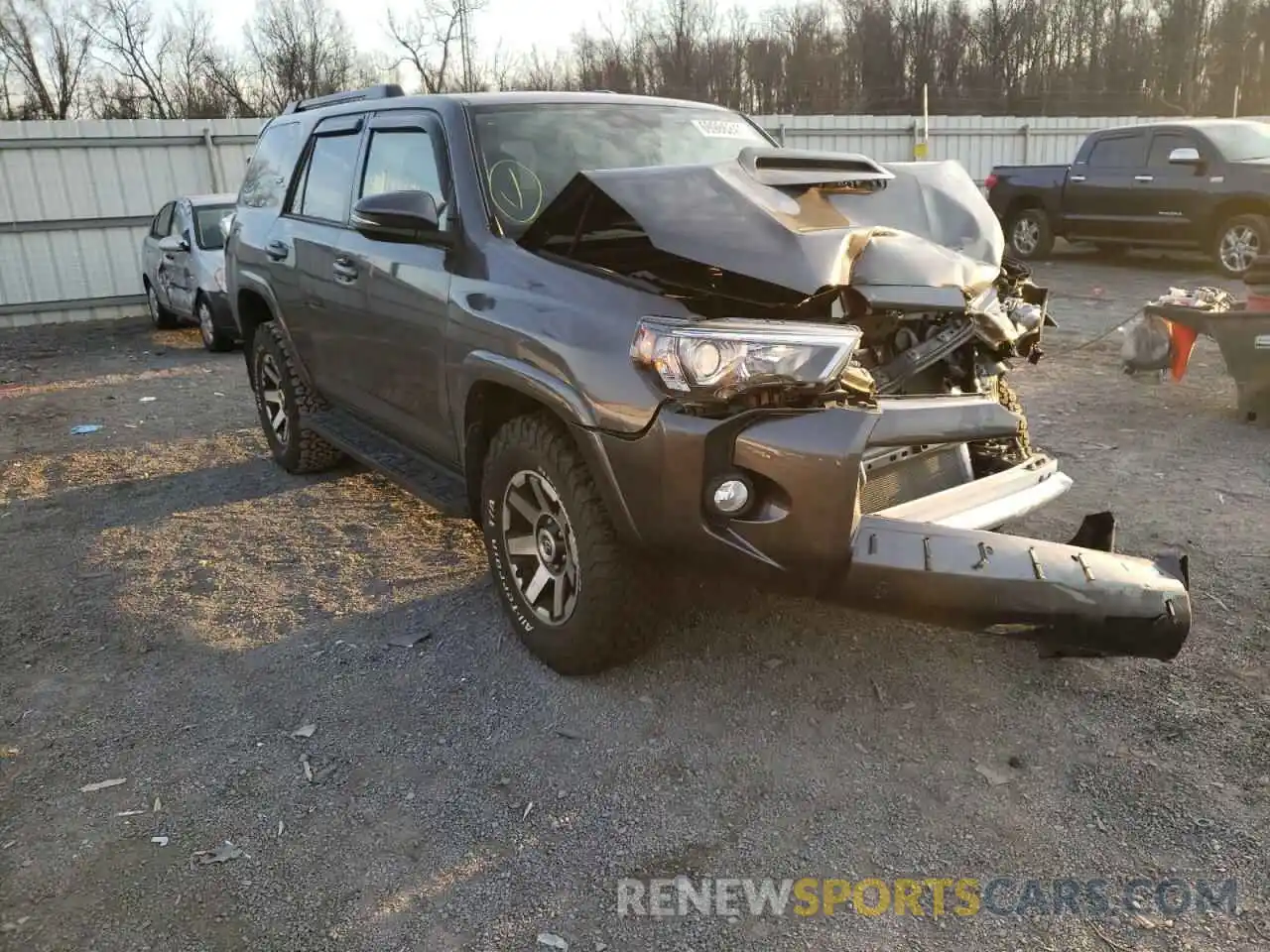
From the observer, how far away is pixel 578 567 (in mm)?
3152

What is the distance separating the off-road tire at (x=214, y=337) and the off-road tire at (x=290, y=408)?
515 centimetres

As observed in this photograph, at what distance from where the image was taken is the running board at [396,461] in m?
3.94

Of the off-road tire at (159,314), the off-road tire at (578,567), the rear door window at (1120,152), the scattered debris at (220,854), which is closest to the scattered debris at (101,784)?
the scattered debris at (220,854)

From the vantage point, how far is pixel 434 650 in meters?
3.75

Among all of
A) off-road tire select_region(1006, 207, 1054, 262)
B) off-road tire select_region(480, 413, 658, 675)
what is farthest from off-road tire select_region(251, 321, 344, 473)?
off-road tire select_region(1006, 207, 1054, 262)

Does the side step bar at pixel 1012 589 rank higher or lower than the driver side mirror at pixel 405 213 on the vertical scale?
lower

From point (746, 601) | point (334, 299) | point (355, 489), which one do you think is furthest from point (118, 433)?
point (746, 601)

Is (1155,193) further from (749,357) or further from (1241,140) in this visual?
(749,357)

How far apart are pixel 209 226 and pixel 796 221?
989cm

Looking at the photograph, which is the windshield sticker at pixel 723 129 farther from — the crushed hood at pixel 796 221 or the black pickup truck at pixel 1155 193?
the black pickup truck at pixel 1155 193

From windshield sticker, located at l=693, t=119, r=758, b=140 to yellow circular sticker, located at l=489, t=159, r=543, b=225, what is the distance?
3.27ft

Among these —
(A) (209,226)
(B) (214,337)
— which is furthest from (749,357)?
(A) (209,226)

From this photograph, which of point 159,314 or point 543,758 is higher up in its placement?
point 159,314

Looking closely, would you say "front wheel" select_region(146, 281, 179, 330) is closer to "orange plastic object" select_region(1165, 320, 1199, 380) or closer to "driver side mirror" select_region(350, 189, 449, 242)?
"driver side mirror" select_region(350, 189, 449, 242)
